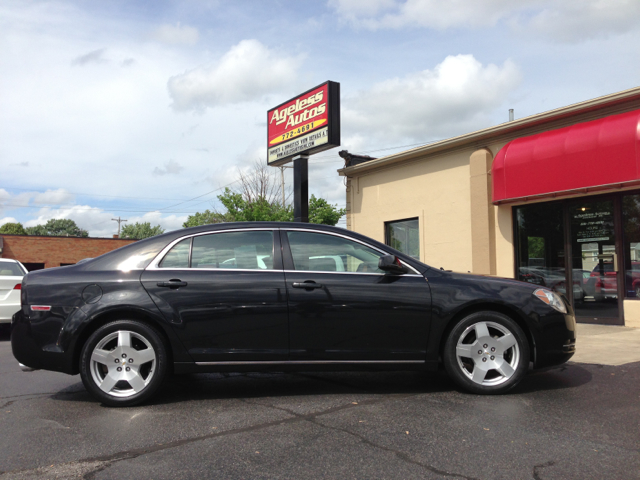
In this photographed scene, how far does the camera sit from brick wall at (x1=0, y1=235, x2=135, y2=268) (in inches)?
1561

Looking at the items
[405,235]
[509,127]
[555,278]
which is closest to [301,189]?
[405,235]

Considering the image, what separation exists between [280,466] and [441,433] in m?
1.21

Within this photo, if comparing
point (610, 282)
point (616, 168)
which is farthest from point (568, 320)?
point (610, 282)

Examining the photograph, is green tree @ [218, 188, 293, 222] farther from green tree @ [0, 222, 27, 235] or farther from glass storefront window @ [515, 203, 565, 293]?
green tree @ [0, 222, 27, 235]

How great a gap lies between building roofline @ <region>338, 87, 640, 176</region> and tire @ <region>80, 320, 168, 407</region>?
367 inches

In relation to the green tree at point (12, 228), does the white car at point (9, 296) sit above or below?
below

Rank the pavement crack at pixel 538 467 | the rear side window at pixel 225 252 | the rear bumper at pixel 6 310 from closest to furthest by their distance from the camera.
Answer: the pavement crack at pixel 538 467
the rear side window at pixel 225 252
the rear bumper at pixel 6 310

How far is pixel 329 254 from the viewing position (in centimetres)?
509

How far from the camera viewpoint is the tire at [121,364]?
4613 mm

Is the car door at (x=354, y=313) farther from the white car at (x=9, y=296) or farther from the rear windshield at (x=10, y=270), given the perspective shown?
the rear windshield at (x=10, y=270)

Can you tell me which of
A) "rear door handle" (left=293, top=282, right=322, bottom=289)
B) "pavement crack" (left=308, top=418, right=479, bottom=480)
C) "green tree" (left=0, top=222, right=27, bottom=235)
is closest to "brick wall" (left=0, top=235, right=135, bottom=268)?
"rear door handle" (left=293, top=282, right=322, bottom=289)

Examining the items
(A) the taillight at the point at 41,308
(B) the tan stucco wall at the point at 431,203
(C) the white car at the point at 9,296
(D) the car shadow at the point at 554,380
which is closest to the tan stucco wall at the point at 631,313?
(B) the tan stucco wall at the point at 431,203

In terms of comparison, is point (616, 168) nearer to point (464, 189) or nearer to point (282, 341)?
point (464, 189)

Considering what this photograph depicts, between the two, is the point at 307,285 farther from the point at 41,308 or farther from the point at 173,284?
the point at 41,308
